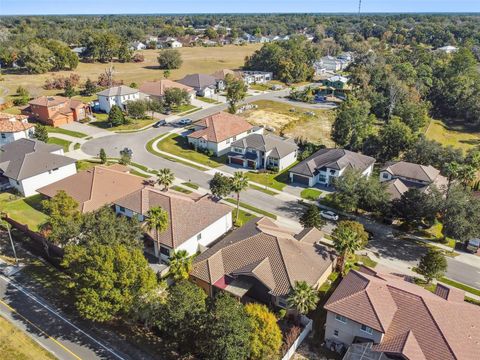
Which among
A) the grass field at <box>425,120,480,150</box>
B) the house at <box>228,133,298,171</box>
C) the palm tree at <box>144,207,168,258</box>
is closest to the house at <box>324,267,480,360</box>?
the palm tree at <box>144,207,168,258</box>

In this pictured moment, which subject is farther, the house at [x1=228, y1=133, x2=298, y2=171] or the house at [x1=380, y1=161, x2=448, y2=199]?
the house at [x1=228, y1=133, x2=298, y2=171]

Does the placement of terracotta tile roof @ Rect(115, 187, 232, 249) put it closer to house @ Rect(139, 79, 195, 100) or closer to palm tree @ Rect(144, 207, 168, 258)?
palm tree @ Rect(144, 207, 168, 258)

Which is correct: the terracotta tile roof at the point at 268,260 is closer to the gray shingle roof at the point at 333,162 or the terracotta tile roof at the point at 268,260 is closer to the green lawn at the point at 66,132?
the gray shingle roof at the point at 333,162

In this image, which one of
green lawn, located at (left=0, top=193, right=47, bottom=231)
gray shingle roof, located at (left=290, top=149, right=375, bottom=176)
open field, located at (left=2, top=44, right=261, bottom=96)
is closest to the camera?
green lawn, located at (left=0, top=193, right=47, bottom=231)

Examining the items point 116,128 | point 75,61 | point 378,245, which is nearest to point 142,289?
point 378,245

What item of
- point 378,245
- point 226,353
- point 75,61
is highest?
point 75,61

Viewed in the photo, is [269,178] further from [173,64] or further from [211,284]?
[173,64]

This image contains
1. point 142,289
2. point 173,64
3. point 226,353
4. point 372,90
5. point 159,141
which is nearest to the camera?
point 226,353
